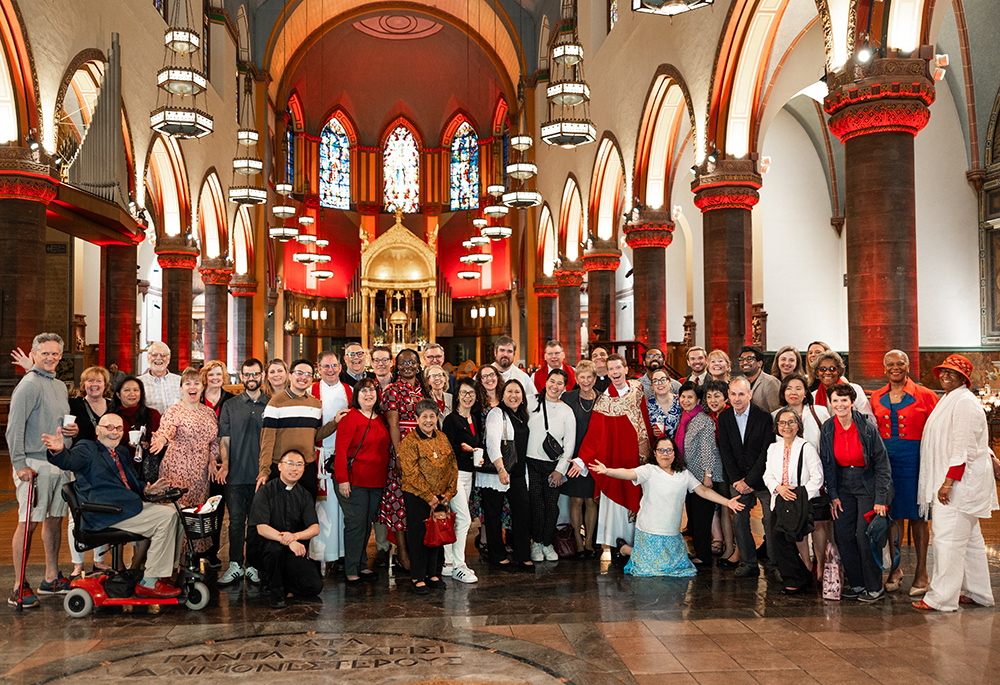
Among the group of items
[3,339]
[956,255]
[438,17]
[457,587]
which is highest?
[438,17]

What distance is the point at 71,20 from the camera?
1257 cm

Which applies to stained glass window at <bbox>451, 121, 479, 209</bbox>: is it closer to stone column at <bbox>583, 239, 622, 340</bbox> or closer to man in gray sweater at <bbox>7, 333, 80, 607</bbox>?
stone column at <bbox>583, 239, 622, 340</bbox>

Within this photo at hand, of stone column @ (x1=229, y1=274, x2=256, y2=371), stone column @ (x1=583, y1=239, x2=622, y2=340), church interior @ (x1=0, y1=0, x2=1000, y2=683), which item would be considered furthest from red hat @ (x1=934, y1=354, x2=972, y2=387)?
stone column @ (x1=229, y1=274, x2=256, y2=371)

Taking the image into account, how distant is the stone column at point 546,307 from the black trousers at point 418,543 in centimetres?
2089

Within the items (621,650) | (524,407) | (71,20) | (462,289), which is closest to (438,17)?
(462,289)

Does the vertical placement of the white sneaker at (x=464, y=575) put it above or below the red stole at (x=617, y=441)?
below

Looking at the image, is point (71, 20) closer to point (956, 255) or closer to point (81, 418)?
point (81, 418)

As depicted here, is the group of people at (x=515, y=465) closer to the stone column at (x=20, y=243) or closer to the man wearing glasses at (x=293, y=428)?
the man wearing glasses at (x=293, y=428)

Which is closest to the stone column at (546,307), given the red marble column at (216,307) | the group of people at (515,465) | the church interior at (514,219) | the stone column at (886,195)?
the church interior at (514,219)

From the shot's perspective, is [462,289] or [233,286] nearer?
[233,286]

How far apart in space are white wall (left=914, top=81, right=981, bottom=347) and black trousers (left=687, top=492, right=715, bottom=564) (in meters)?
10.8

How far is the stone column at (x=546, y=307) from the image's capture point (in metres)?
26.8

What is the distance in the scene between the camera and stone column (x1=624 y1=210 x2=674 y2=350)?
52.1ft

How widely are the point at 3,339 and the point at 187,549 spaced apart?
692 cm
